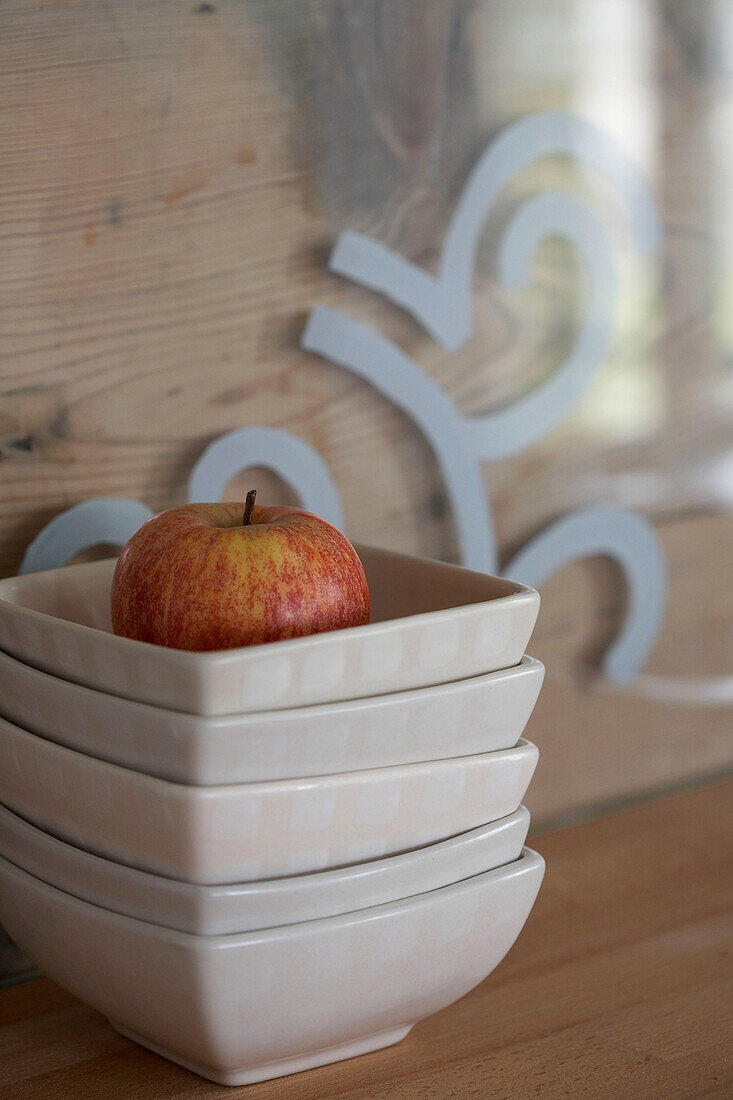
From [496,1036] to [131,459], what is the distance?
395 mm

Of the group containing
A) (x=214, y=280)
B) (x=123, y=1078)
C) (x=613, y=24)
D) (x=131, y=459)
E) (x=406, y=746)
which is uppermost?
(x=613, y=24)

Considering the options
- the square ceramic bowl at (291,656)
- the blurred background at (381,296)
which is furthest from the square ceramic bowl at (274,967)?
the blurred background at (381,296)

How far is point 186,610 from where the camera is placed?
0.51 m

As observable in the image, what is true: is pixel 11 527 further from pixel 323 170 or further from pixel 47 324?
pixel 323 170

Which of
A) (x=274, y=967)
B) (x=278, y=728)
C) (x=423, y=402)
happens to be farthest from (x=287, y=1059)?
(x=423, y=402)

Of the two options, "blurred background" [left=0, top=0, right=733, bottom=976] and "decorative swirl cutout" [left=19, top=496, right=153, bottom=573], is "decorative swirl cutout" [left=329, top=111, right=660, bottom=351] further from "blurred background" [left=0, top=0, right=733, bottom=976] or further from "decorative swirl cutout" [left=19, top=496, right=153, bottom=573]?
"decorative swirl cutout" [left=19, top=496, right=153, bottom=573]

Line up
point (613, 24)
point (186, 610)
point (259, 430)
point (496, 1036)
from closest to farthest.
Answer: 1. point (186, 610)
2. point (496, 1036)
3. point (259, 430)
4. point (613, 24)

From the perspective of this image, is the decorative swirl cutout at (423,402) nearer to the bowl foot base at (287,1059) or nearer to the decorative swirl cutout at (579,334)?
the decorative swirl cutout at (579,334)

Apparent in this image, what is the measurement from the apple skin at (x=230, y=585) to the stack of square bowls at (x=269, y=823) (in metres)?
0.04

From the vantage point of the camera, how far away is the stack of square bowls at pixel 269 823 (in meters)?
0.48

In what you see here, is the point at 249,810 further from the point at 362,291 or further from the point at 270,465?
the point at 362,291

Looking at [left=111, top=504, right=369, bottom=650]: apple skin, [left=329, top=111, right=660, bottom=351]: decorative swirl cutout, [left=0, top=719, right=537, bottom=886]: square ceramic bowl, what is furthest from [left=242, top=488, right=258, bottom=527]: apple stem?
[left=329, top=111, right=660, bottom=351]: decorative swirl cutout

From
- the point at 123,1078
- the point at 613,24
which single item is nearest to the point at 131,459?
the point at 123,1078

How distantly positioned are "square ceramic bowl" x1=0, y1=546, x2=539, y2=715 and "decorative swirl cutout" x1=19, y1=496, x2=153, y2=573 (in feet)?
0.21
